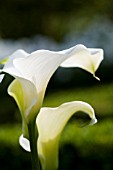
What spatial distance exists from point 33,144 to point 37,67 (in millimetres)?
125

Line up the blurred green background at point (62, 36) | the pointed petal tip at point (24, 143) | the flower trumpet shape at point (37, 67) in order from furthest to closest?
the blurred green background at point (62, 36), the pointed petal tip at point (24, 143), the flower trumpet shape at point (37, 67)

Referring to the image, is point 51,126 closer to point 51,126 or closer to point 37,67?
point 51,126

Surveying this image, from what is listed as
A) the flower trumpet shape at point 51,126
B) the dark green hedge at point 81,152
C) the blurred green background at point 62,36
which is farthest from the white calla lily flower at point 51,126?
the blurred green background at point 62,36

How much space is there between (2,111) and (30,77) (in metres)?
5.37

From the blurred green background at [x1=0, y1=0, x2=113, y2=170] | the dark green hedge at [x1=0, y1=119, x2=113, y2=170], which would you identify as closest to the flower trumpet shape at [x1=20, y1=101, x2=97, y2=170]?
the dark green hedge at [x1=0, y1=119, x2=113, y2=170]

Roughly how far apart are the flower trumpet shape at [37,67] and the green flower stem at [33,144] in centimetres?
1

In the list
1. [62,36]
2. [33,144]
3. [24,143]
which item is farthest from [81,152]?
[62,36]

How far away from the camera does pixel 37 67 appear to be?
0.96 meters

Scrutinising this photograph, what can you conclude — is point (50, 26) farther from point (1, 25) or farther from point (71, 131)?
point (71, 131)

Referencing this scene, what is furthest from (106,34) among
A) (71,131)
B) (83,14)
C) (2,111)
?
(71,131)

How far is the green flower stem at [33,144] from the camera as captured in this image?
96 cm

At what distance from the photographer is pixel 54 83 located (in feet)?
24.2

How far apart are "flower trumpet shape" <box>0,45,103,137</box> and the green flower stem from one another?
0.5 inches

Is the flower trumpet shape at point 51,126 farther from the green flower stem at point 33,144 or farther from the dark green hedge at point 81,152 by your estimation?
the dark green hedge at point 81,152
